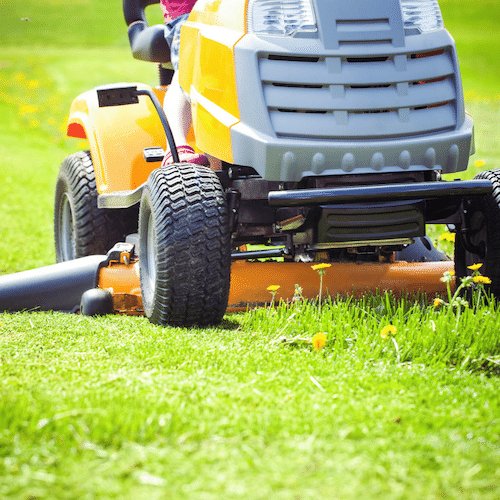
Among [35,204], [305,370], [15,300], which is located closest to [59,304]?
[15,300]

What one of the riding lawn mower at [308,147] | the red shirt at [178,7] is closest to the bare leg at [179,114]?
the riding lawn mower at [308,147]

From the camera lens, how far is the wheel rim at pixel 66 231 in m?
4.93

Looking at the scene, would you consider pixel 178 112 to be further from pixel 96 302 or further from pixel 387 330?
pixel 387 330

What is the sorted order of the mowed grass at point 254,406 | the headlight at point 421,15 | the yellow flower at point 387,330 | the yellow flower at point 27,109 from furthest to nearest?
the yellow flower at point 27,109 → the headlight at point 421,15 → the yellow flower at point 387,330 → the mowed grass at point 254,406

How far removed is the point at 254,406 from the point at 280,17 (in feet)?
4.63

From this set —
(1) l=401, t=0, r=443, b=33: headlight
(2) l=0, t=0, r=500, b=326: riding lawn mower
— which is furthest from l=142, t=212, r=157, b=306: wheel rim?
(1) l=401, t=0, r=443, b=33: headlight

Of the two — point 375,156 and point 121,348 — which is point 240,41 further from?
point 121,348

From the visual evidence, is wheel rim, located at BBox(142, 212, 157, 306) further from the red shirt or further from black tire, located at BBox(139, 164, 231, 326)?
the red shirt

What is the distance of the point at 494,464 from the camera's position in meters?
2.15

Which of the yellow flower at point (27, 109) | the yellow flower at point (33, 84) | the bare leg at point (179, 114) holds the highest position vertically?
the bare leg at point (179, 114)

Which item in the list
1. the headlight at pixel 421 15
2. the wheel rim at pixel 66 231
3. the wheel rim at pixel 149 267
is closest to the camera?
the headlight at pixel 421 15

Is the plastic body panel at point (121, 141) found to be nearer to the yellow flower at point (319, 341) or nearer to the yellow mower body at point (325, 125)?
the yellow mower body at point (325, 125)

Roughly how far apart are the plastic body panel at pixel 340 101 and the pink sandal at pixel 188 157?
1.39ft

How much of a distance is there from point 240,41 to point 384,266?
1.09 m
